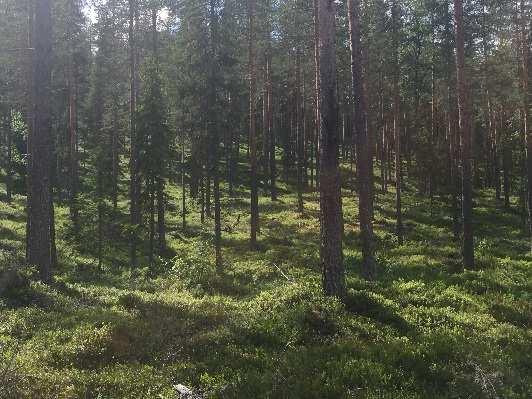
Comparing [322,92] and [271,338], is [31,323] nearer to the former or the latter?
[271,338]

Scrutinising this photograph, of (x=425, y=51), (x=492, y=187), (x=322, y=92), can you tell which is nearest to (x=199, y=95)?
(x=322, y=92)

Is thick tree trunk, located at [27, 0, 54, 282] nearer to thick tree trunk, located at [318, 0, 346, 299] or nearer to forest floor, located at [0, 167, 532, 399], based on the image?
forest floor, located at [0, 167, 532, 399]

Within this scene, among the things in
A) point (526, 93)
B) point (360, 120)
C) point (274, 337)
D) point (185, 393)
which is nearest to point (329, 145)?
point (274, 337)

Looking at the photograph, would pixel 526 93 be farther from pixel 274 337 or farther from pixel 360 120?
pixel 274 337

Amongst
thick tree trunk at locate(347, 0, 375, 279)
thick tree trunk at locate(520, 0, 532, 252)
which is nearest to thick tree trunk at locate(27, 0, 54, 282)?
thick tree trunk at locate(347, 0, 375, 279)

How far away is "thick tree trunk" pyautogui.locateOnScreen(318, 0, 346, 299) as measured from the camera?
447 inches

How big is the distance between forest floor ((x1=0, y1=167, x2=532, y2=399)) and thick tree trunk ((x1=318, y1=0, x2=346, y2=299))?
123cm

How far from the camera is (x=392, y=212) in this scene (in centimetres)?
3644

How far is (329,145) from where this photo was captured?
11.4 metres

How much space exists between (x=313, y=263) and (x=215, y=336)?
12.9m

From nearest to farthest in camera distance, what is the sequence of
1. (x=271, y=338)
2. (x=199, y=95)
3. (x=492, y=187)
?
(x=271, y=338)
(x=199, y=95)
(x=492, y=187)

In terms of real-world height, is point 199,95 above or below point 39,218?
above

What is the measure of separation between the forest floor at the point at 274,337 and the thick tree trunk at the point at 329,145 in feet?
4.04

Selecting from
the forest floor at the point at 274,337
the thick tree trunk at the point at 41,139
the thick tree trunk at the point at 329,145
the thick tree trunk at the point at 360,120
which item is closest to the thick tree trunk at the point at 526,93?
the forest floor at the point at 274,337
